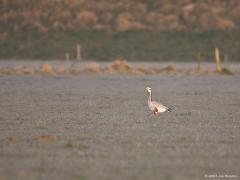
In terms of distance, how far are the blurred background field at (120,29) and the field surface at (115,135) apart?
30.1m

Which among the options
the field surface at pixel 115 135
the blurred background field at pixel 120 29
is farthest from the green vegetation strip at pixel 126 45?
the field surface at pixel 115 135

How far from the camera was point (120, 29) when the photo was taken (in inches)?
2601

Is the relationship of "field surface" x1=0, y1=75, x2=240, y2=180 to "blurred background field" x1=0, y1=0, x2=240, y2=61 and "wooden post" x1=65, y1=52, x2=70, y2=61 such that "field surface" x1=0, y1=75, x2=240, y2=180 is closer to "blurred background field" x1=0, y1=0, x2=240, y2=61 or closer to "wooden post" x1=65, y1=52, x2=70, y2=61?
"wooden post" x1=65, y1=52, x2=70, y2=61

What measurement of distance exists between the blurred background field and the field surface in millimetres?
30120

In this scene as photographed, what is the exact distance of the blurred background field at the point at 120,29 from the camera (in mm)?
60188

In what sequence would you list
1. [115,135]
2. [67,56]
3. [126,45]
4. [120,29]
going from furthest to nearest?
[120,29], [126,45], [67,56], [115,135]

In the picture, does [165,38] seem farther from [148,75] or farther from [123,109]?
[123,109]

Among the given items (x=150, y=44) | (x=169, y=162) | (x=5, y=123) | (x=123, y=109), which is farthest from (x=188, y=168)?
(x=150, y=44)

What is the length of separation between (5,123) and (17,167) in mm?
6147

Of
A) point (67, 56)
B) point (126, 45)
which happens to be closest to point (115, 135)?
point (67, 56)

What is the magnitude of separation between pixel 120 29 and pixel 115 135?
166 feet

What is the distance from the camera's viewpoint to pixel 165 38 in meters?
63.2

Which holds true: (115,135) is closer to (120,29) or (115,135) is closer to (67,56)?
(67,56)

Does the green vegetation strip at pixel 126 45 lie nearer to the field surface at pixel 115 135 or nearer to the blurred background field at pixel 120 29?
the blurred background field at pixel 120 29
